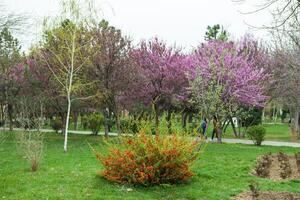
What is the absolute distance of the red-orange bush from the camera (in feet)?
29.2

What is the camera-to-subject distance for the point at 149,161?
29.6 ft

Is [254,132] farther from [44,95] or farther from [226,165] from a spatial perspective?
[44,95]

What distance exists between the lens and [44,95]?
24.6 metres

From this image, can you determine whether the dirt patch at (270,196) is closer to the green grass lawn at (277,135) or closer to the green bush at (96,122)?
the green grass lawn at (277,135)

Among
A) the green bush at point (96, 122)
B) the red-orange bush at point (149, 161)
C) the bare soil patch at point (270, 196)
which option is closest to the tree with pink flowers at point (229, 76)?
the red-orange bush at point (149, 161)

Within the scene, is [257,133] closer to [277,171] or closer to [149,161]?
[277,171]

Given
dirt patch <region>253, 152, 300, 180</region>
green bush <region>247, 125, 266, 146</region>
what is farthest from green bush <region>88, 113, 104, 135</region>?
dirt patch <region>253, 152, 300, 180</region>

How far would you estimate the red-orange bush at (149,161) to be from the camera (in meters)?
8.91

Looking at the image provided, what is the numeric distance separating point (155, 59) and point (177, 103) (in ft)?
10.2

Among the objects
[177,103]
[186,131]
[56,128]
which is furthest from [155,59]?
[186,131]

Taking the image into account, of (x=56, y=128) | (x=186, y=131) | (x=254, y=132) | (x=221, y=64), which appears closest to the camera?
(x=186, y=131)

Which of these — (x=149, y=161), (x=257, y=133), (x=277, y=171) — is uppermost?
(x=257, y=133)

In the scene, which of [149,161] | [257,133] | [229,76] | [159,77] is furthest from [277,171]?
[159,77]

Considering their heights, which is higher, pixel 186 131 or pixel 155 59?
pixel 155 59
